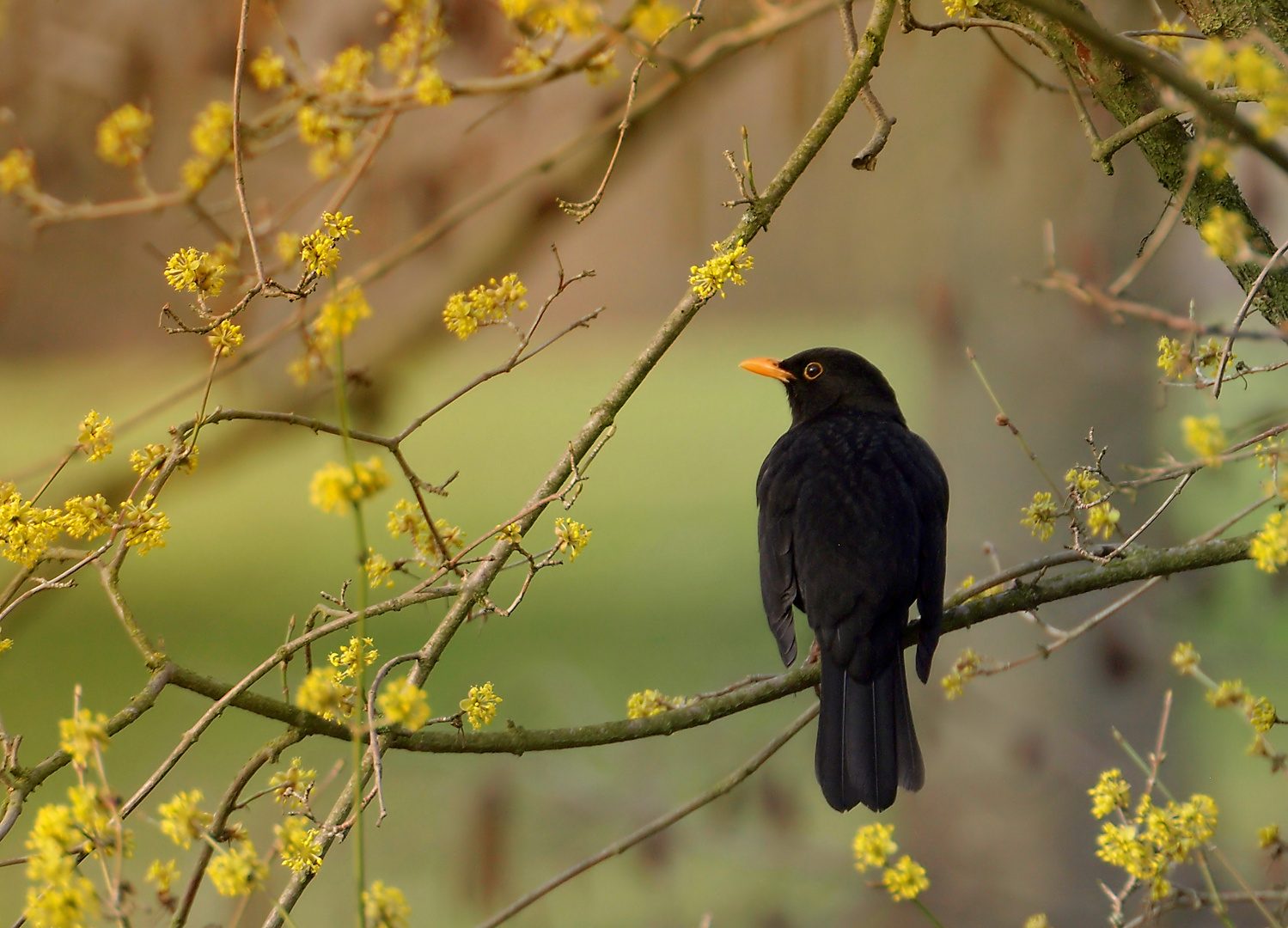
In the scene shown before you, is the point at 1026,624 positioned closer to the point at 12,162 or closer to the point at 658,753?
the point at 658,753

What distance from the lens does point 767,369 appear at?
224 cm

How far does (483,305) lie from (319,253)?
23 centimetres

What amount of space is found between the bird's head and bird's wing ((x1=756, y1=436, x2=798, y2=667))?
0.29 meters

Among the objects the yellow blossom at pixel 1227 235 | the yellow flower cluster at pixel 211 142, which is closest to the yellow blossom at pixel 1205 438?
the yellow blossom at pixel 1227 235

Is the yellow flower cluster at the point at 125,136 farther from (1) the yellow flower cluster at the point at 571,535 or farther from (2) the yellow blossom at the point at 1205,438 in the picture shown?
(2) the yellow blossom at the point at 1205,438

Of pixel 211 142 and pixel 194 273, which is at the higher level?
pixel 211 142

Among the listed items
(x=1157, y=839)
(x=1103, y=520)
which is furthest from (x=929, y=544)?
(x=1157, y=839)

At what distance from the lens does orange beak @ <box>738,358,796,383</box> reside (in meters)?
2.24

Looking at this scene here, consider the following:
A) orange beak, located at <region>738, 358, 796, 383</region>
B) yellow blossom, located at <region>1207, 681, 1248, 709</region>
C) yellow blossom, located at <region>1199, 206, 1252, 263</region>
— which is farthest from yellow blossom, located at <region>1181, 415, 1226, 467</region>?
orange beak, located at <region>738, 358, 796, 383</region>

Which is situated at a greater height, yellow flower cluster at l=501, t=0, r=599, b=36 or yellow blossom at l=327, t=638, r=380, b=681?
yellow flower cluster at l=501, t=0, r=599, b=36

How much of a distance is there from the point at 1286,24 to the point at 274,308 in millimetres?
2441

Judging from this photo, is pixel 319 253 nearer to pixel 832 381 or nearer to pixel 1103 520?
pixel 1103 520

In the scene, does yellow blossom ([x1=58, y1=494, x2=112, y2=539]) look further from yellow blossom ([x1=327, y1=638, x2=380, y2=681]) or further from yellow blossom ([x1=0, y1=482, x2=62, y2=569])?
yellow blossom ([x1=327, y1=638, x2=380, y2=681])

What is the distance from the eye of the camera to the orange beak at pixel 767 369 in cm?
224
